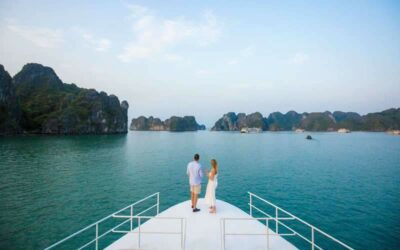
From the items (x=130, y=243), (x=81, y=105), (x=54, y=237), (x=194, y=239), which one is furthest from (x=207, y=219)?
(x=81, y=105)

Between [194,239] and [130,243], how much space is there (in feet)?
6.44

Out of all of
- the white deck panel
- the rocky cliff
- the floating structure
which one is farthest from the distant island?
the white deck panel

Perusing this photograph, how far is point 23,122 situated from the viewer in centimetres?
14675

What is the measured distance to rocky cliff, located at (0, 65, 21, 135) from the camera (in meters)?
125

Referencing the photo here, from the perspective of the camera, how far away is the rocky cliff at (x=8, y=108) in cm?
12538

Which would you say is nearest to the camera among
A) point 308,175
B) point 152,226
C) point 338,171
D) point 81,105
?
point 152,226

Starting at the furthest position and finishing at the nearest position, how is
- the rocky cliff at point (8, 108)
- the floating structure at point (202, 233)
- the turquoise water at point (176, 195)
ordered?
the rocky cliff at point (8, 108), the turquoise water at point (176, 195), the floating structure at point (202, 233)

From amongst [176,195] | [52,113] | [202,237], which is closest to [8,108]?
[52,113]

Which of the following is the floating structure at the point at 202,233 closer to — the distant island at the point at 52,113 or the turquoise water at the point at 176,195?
the turquoise water at the point at 176,195

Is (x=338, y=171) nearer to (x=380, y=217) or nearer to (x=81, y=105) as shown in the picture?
(x=380, y=217)

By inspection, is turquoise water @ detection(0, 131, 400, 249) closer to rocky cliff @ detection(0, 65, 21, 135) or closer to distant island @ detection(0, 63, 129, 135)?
rocky cliff @ detection(0, 65, 21, 135)

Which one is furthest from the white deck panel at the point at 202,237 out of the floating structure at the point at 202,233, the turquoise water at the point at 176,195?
the turquoise water at the point at 176,195

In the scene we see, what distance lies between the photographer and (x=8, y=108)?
133500 millimetres

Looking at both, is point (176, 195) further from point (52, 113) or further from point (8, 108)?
point (52, 113)
